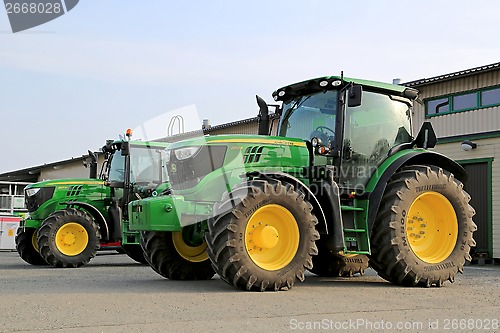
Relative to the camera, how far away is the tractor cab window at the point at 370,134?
9.56 m

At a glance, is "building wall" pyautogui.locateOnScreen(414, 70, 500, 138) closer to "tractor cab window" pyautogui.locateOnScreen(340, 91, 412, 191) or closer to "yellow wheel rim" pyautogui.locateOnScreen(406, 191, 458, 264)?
"tractor cab window" pyautogui.locateOnScreen(340, 91, 412, 191)

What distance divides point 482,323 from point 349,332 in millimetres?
1391

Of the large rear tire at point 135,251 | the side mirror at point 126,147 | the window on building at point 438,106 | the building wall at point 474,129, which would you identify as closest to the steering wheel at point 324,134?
the side mirror at point 126,147

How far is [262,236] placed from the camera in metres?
8.30

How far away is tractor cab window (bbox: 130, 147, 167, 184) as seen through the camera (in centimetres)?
1478

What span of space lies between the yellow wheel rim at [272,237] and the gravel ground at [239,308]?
46 centimetres

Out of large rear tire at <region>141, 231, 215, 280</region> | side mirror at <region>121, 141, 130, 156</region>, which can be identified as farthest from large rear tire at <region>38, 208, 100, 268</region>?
large rear tire at <region>141, 231, 215, 280</region>

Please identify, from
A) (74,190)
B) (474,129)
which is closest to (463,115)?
(474,129)

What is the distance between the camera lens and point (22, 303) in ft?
23.6

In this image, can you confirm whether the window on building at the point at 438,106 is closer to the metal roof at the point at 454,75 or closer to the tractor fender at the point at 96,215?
the metal roof at the point at 454,75

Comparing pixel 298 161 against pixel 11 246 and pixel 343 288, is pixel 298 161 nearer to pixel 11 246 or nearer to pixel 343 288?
pixel 343 288

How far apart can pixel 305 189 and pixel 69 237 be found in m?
7.49

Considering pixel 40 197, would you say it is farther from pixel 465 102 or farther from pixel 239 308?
pixel 465 102

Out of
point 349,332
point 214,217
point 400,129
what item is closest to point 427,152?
point 400,129
